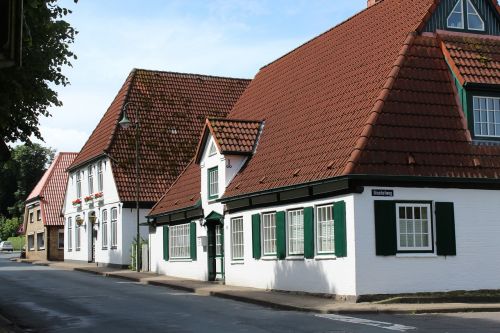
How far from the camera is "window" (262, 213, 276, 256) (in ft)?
75.3

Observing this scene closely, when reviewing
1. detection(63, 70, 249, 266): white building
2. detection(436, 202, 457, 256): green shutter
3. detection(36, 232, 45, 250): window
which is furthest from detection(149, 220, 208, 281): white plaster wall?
detection(36, 232, 45, 250): window

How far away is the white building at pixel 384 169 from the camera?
62.1ft

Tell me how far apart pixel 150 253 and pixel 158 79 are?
12.4 metres

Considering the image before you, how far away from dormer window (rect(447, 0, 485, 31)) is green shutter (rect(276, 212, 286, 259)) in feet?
24.5

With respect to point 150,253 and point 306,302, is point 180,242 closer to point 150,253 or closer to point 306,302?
point 150,253

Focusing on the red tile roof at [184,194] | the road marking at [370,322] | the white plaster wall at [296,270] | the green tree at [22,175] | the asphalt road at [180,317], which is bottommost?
the road marking at [370,322]

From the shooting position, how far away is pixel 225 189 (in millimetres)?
25891

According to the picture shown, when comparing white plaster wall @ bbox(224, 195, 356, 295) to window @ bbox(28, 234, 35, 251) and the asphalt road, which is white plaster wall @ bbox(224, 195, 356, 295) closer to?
the asphalt road

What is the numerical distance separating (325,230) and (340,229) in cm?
115

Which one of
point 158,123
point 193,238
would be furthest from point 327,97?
point 158,123

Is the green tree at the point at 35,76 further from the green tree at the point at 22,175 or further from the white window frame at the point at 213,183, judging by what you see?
the green tree at the point at 22,175

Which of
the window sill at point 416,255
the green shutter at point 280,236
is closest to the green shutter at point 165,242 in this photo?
the green shutter at point 280,236

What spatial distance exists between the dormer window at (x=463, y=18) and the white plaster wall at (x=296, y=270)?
22.3 feet

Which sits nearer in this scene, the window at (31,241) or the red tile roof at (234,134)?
the red tile roof at (234,134)
